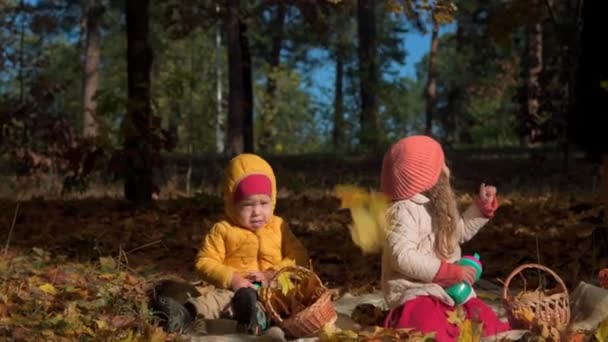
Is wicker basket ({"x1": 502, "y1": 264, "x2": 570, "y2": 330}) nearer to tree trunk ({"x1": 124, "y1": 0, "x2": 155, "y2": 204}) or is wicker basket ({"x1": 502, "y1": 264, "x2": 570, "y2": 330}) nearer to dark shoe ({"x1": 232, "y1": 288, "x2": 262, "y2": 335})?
dark shoe ({"x1": 232, "y1": 288, "x2": 262, "y2": 335})

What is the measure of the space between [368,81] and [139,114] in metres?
12.6

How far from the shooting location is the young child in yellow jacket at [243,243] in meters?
4.23

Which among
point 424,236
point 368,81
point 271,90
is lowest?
point 424,236

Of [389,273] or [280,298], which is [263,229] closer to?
[280,298]

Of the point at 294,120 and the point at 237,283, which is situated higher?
the point at 294,120

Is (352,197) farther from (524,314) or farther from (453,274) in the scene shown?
(524,314)

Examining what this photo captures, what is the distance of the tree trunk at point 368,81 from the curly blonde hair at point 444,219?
1384 centimetres

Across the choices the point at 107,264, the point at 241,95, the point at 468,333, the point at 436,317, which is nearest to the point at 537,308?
the point at 436,317

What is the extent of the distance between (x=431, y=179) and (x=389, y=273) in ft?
1.61

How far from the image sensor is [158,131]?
7.93m

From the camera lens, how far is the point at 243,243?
432 centimetres

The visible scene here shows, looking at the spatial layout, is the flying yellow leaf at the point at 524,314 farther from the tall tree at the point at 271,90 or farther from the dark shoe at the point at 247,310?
the tall tree at the point at 271,90

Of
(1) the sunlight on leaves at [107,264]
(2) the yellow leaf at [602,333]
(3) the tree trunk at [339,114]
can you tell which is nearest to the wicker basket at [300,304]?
(2) the yellow leaf at [602,333]

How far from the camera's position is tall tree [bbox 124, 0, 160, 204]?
777 centimetres
